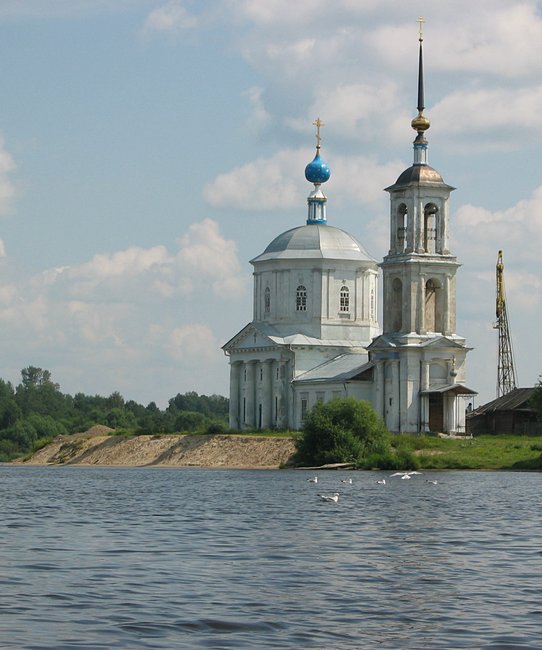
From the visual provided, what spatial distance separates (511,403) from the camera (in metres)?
98.5

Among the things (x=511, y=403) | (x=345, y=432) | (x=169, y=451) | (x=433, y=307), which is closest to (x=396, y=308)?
(x=433, y=307)

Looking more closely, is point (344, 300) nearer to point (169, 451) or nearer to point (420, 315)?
point (420, 315)

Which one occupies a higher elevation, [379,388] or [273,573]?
[379,388]

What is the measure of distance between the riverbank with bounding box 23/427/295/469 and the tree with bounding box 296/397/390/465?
723 cm

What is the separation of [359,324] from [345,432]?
3013 cm

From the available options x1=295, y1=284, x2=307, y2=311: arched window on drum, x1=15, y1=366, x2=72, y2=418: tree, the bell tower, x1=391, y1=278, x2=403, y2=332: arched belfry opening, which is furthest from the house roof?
x1=15, y1=366, x2=72, y2=418: tree

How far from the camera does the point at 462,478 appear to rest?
2643 inches

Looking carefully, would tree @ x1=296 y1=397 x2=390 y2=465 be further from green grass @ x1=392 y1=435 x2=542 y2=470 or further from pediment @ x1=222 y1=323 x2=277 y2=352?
pediment @ x1=222 y1=323 x2=277 y2=352

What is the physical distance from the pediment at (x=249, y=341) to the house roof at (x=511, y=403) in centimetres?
1505

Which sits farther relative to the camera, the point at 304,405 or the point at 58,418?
the point at 58,418

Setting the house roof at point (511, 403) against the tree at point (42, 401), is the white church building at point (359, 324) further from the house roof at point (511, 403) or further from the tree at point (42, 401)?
the tree at point (42, 401)

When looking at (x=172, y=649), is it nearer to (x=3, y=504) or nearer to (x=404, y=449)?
(x=3, y=504)

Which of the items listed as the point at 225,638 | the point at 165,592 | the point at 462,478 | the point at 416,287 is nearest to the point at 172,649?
the point at 225,638

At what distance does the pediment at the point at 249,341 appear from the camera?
106 meters
